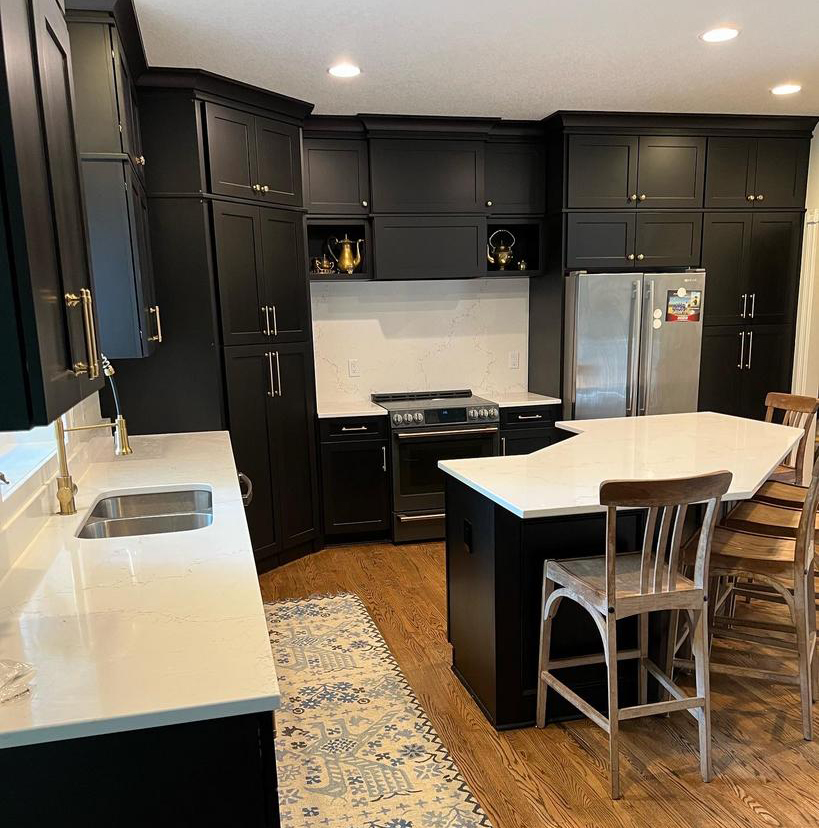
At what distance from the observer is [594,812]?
6.54 ft

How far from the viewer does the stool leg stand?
6.48 feet

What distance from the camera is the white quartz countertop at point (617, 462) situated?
2168mm

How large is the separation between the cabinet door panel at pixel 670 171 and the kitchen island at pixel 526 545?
2.42 meters

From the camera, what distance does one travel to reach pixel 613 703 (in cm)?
201

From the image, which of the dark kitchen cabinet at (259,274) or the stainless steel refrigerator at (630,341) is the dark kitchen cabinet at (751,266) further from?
the dark kitchen cabinet at (259,274)

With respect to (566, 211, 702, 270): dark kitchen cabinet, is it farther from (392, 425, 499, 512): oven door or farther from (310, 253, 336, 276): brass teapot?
(310, 253, 336, 276): brass teapot

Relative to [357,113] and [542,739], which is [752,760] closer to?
[542,739]

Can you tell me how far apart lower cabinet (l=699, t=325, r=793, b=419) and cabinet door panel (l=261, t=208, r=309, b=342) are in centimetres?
284

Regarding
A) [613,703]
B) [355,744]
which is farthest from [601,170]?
[355,744]

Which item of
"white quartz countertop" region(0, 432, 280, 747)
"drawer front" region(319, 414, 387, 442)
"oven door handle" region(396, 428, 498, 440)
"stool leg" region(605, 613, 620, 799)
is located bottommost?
"stool leg" region(605, 613, 620, 799)

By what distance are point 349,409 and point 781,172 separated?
346cm

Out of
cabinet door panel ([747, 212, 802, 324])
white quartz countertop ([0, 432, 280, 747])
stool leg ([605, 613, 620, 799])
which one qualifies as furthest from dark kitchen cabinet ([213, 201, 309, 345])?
cabinet door panel ([747, 212, 802, 324])

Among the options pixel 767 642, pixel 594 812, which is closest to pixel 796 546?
pixel 767 642

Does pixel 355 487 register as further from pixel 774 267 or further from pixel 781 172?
pixel 781 172
